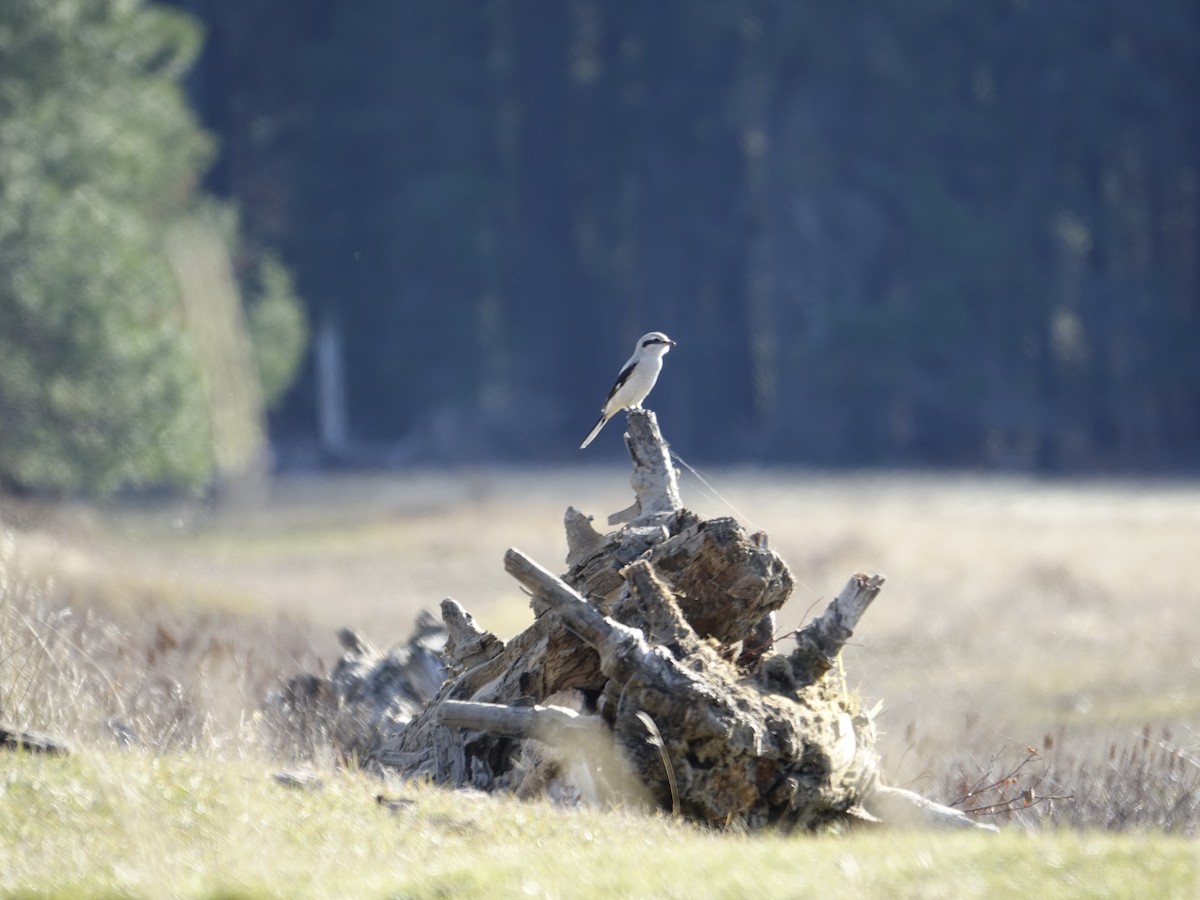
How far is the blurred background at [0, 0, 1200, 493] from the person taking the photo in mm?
56031

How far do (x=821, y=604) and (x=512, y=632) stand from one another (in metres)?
4.06

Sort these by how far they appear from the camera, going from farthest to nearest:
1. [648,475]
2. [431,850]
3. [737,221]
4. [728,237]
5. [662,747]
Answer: [728,237] → [737,221] → [648,475] → [662,747] → [431,850]

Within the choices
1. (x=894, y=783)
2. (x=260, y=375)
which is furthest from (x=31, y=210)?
(x=894, y=783)

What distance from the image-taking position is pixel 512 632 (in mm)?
21844

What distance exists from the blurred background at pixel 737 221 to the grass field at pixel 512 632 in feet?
42.3

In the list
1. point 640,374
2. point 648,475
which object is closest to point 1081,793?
point 648,475

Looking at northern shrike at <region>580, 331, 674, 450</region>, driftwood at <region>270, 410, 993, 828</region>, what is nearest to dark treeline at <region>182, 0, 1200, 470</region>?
northern shrike at <region>580, 331, 674, 450</region>

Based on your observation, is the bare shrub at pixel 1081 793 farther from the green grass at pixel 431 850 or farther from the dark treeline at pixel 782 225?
the dark treeline at pixel 782 225

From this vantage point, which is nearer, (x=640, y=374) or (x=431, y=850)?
(x=431, y=850)

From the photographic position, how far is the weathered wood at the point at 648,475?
9453 millimetres

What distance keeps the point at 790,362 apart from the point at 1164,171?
14316 mm

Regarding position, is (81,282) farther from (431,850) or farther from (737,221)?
(737,221)

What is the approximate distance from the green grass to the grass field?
0.06ft

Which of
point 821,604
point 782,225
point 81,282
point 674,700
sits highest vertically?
point 782,225
